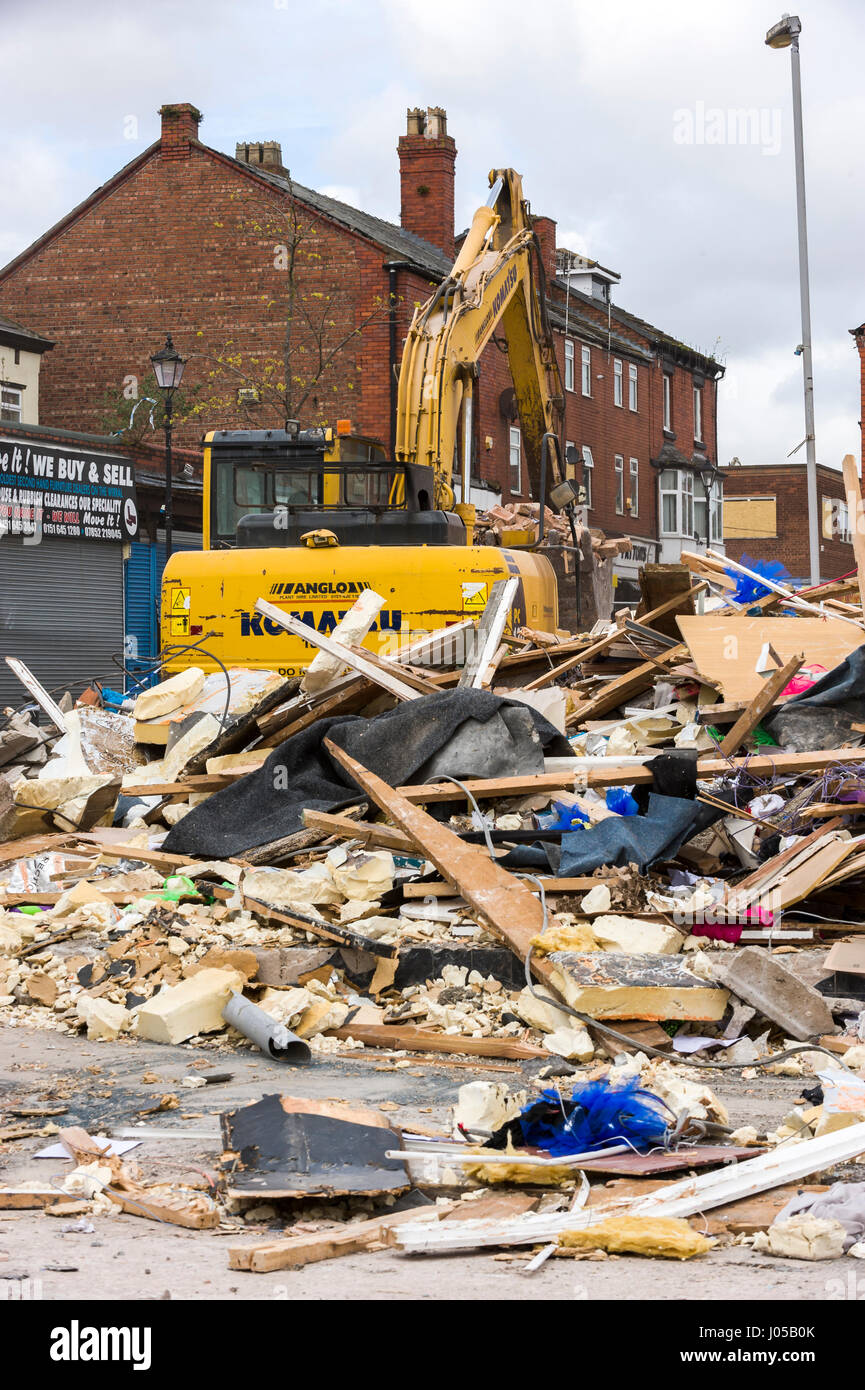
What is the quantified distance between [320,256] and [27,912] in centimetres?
2966

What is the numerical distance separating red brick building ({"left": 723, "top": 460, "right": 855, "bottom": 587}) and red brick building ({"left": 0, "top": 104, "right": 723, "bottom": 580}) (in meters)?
36.8

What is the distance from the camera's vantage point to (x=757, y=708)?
29.7ft

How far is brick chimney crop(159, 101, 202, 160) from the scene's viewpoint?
37062 mm

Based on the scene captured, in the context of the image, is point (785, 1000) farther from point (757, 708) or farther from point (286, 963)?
point (757, 708)

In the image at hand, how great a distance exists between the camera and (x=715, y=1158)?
4.40 m

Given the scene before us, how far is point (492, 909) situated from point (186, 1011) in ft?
5.24

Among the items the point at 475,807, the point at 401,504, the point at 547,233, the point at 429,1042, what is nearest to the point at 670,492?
the point at 547,233

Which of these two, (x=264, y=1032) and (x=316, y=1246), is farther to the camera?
(x=264, y=1032)

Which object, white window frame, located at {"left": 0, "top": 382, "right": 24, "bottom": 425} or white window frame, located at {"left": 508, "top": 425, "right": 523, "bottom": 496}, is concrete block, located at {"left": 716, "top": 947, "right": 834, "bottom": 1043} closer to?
white window frame, located at {"left": 0, "top": 382, "right": 24, "bottom": 425}

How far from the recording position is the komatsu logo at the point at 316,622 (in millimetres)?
12398

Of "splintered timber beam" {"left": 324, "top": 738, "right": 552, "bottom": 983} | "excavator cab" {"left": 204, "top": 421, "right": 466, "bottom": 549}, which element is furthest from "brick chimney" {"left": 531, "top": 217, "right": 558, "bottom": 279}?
"splintered timber beam" {"left": 324, "top": 738, "right": 552, "bottom": 983}

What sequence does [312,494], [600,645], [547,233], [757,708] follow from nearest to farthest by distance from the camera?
1. [757,708]
2. [600,645]
3. [312,494]
4. [547,233]
